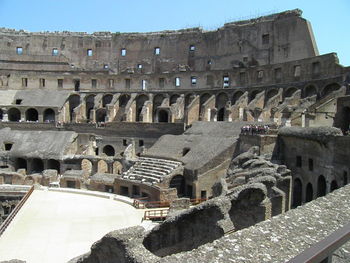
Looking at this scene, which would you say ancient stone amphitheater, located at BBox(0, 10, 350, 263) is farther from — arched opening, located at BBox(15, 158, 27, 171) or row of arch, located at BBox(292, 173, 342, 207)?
arched opening, located at BBox(15, 158, 27, 171)

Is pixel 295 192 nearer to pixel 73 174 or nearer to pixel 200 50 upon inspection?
pixel 73 174

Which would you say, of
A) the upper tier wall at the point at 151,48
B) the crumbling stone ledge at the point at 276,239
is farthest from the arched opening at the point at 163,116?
the crumbling stone ledge at the point at 276,239

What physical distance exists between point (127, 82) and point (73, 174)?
19.1 metres

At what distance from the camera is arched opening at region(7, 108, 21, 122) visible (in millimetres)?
44131

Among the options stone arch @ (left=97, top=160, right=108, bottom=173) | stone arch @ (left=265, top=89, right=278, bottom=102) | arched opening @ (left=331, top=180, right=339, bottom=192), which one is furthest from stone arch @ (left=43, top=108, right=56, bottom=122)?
arched opening @ (left=331, top=180, right=339, bottom=192)

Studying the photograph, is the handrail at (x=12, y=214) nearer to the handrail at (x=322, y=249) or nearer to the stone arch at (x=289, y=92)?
the handrail at (x=322, y=249)

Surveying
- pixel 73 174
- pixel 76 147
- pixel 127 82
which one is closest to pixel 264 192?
pixel 73 174

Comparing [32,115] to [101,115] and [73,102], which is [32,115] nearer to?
[73,102]

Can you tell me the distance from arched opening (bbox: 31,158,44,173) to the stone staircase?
Answer: 11.8 m

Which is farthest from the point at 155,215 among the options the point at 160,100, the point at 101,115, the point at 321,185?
the point at 101,115

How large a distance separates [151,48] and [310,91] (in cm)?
2552

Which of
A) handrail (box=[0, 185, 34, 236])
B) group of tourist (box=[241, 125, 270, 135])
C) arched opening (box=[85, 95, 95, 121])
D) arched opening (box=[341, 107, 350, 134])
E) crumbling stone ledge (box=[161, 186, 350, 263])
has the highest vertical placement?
arched opening (box=[85, 95, 95, 121])

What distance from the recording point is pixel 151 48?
50.8m

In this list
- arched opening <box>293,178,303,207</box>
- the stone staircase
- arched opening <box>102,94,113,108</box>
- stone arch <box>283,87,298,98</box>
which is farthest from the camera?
arched opening <box>102,94,113,108</box>
